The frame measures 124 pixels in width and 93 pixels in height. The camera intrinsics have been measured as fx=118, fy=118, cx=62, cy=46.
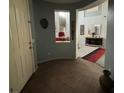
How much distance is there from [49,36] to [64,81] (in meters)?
2.51

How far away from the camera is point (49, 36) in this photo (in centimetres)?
522

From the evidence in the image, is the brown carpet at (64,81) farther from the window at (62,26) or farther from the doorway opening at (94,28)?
the doorway opening at (94,28)

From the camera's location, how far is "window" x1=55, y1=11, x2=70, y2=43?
18.3 feet

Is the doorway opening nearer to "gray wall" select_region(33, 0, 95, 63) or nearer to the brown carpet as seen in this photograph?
"gray wall" select_region(33, 0, 95, 63)

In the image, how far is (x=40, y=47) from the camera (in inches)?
196

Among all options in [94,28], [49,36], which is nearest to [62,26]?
[49,36]

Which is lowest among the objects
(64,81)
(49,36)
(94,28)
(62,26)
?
(64,81)

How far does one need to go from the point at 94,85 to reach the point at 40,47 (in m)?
2.82

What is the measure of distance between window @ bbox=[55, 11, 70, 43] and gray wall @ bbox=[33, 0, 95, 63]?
0.95ft

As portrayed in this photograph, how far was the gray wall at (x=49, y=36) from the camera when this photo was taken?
4.81 metres

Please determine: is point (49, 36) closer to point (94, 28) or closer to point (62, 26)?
point (62, 26)

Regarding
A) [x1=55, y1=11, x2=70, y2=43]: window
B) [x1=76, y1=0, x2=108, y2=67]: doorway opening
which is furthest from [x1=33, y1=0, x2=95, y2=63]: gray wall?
[x1=76, y1=0, x2=108, y2=67]: doorway opening

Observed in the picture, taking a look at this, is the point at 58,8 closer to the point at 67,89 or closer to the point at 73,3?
the point at 73,3
